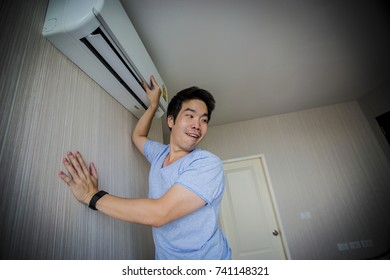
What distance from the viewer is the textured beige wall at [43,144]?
42 cm

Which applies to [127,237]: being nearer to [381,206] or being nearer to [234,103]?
[234,103]

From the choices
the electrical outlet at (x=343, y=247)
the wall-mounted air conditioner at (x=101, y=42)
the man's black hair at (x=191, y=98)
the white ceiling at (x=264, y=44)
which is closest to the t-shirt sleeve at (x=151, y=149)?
the man's black hair at (x=191, y=98)

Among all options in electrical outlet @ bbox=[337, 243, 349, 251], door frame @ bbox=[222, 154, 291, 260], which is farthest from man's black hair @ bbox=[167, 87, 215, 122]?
electrical outlet @ bbox=[337, 243, 349, 251]

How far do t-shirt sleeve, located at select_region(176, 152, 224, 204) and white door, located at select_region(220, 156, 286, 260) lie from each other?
2112 mm

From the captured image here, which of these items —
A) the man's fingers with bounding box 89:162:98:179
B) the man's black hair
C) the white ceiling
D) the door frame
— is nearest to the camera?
the man's fingers with bounding box 89:162:98:179

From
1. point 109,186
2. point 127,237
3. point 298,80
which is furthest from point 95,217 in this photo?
point 298,80

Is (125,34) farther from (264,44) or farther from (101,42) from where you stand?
(264,44)

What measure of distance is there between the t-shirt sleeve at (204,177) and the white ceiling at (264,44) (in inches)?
35.0

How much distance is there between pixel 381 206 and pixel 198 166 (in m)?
3.04

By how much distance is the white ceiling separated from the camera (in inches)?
41.7

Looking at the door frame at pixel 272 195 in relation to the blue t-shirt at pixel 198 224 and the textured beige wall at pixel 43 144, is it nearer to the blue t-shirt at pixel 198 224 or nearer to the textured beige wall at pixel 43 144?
the blue t-shirt at pixel 198 224

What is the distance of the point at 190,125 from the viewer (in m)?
0.86

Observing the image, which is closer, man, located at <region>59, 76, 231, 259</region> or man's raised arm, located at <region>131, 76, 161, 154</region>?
man, located at <region>59, 76, 231, 259</region>

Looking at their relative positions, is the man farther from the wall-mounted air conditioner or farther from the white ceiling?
the white ceiling
